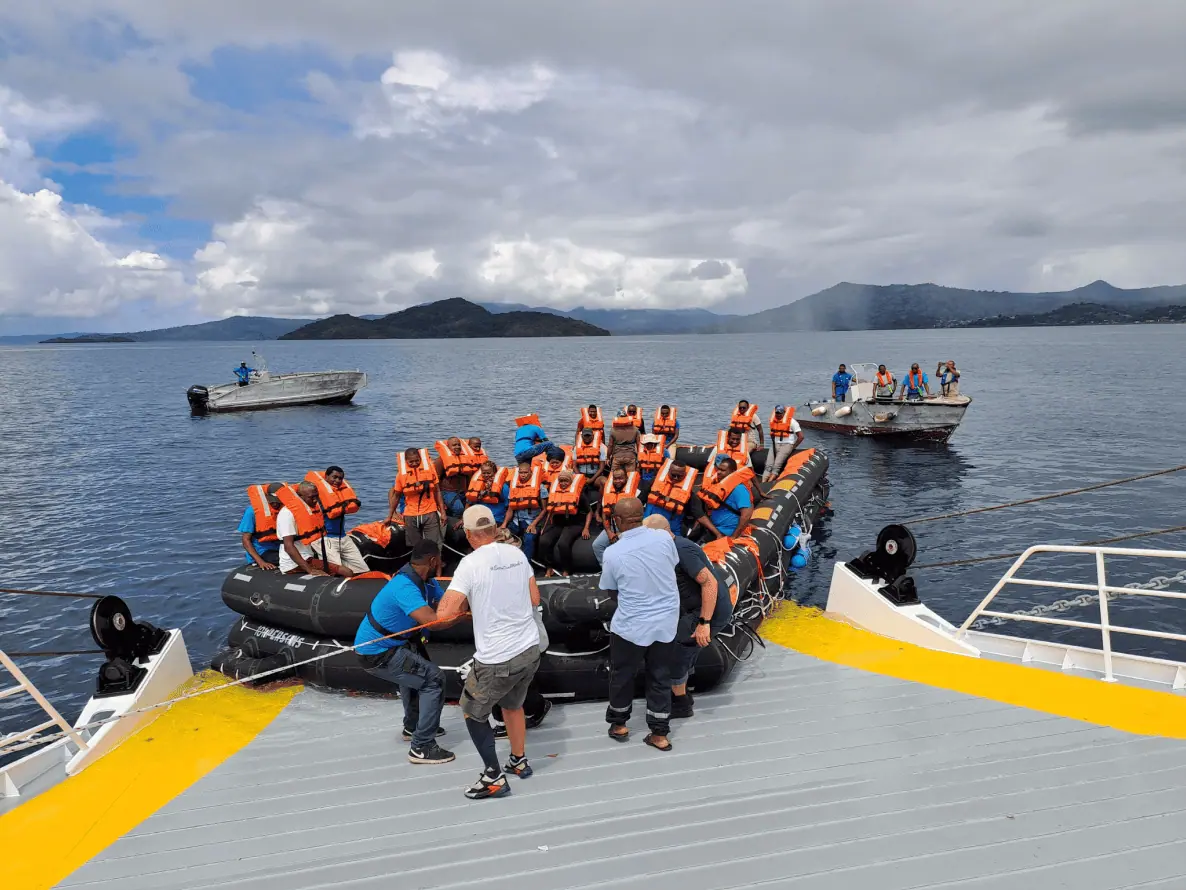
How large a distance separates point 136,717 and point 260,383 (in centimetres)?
4697

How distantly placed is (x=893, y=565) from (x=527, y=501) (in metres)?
5.36

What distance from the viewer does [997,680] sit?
625cm

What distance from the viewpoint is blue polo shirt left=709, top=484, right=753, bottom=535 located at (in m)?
10.0

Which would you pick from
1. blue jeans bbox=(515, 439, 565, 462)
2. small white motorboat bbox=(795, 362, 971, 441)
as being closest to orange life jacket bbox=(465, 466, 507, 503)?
blue jeans bbox=(515, 439, 565, 462)

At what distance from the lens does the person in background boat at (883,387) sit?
29578 mm

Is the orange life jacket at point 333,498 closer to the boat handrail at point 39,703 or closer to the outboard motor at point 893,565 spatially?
the boat handrail at point 39,703

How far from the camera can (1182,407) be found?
40.8 m

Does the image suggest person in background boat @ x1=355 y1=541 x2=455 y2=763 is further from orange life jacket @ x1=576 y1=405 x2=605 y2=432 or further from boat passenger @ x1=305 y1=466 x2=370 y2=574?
orange life jacket @ x1=576 y1=405 x2=605 y2=432

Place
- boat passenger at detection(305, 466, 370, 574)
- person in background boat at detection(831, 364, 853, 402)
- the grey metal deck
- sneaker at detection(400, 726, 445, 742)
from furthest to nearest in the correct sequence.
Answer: person in background boat at detection(831, 364, 853, 402)
boat passenger at detection(305, 466, 370, 574)
sneaker at detection(400, 726, 445, 742)
the grey metal deck

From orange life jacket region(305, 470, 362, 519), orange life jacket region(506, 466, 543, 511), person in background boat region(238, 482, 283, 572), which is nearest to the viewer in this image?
person in background boat region(238, 482, 283, 572)

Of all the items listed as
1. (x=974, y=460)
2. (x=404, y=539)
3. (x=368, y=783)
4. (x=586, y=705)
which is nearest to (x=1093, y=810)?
(x=586, y=705)

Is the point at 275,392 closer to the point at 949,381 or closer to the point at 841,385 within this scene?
the point at 841,385

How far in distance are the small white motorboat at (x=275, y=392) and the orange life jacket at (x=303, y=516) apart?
139 feet

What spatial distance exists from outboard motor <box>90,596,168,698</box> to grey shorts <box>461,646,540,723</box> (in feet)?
12.9
